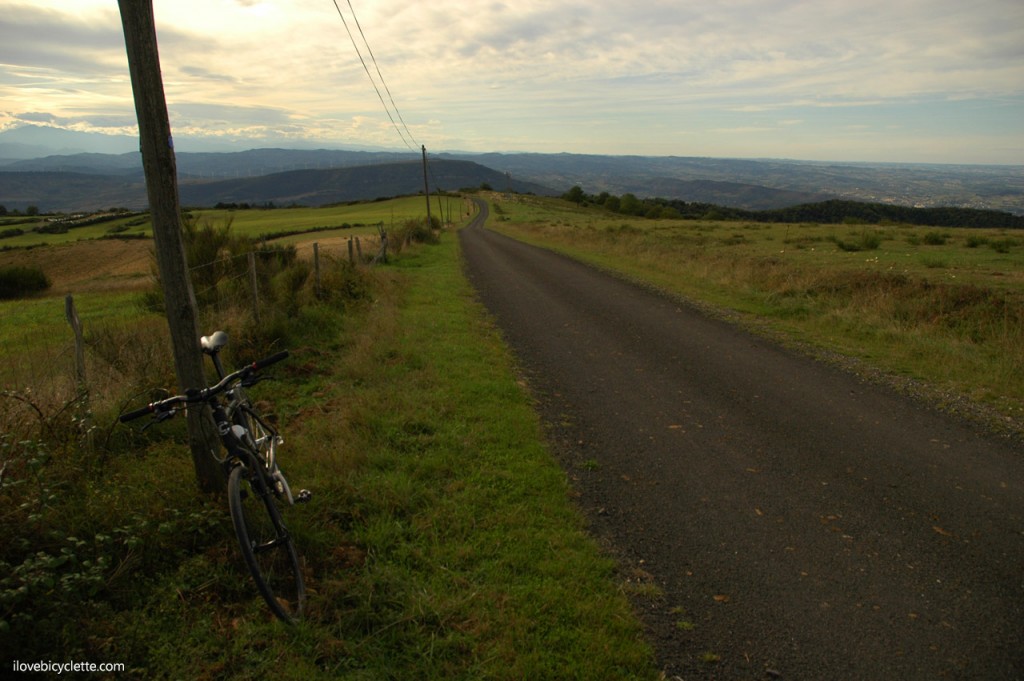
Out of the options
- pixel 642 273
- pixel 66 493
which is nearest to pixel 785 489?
pixel 66 493

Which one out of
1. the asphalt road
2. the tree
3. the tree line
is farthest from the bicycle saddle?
the tree

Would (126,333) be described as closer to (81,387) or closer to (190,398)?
(81,387)

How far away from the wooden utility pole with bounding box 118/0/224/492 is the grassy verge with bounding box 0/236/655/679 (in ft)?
1.41

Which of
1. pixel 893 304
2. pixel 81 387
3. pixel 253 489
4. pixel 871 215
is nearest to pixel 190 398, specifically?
pixel 253 489

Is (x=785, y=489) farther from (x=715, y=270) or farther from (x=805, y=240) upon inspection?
(x=805, y=240)

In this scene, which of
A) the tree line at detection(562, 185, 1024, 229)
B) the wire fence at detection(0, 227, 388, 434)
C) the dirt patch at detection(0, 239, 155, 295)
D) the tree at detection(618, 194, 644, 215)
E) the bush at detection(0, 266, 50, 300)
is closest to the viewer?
the wire fence at detection(0, 227, 388, 434)

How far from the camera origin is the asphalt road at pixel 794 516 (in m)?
3.27

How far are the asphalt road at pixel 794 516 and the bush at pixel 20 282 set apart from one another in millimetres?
33063

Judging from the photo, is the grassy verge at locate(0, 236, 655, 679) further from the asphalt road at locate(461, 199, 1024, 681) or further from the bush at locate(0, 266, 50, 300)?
the bush at locate(0, 266, 50, 300)

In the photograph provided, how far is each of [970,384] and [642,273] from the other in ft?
39.9

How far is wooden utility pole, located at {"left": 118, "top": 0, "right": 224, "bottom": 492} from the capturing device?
12.2 ft

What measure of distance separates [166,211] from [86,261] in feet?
144

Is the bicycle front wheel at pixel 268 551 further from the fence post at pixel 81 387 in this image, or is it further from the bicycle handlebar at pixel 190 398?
the fence post at pixel 81 387

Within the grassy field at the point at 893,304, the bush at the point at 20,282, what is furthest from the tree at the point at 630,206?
the bush at the point at 20,282
